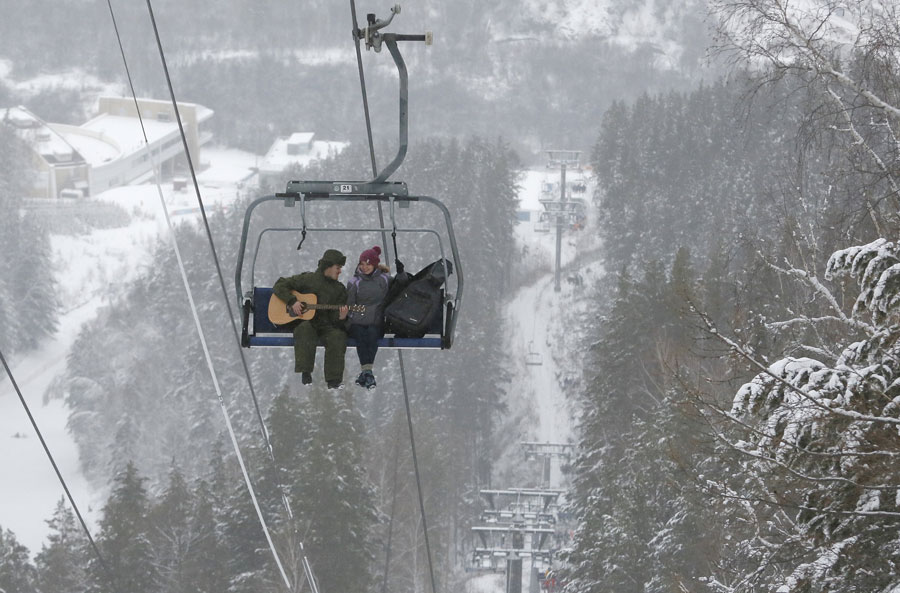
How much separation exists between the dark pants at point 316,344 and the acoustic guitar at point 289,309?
11cm

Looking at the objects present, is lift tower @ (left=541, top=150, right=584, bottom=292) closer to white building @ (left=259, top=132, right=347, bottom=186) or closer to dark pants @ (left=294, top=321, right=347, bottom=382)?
white building @ (left=259, top=132, right=347, bottom=186)

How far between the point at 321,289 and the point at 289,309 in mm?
296

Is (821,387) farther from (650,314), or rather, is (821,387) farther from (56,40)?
(56,40)

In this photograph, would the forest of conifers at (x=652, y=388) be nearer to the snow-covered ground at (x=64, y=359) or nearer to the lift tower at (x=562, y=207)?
the snow-covered ground at (x=64, y=359)

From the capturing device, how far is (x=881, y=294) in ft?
25.1

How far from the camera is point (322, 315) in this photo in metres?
10.1

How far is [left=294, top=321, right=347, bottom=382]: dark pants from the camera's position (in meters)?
9.80

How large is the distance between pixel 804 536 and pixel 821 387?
1.05 meters

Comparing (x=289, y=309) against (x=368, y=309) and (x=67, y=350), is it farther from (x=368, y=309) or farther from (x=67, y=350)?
(x=67, y=350)

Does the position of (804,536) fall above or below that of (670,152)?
above

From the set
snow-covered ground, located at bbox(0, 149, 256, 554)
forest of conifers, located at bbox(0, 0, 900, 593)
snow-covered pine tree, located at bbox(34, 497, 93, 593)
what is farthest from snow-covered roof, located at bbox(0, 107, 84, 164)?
snow-covered pine tree, located at bbox(34, 497, 93, 593)

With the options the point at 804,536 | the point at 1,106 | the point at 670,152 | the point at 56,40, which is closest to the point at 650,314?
the point at 804,536

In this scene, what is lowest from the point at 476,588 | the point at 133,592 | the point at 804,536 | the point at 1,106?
the point at 1,106

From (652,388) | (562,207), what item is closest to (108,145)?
(562,207)
